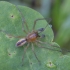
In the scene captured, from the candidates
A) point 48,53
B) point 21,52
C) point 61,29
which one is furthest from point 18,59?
point 61,29

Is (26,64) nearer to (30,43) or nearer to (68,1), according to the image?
(30,43)

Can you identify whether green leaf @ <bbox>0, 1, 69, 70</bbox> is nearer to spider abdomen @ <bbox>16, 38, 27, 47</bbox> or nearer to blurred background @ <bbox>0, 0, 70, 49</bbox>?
spider abdomen @ <bbox>16, 38, 27, 47</bbox>

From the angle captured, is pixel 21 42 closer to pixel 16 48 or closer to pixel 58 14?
pixel 16 48

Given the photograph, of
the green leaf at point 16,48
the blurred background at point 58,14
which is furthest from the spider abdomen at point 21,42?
the blurred background at point 58,14

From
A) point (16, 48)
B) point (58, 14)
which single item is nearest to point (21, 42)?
point (16, 48)

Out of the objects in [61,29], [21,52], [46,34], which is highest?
[46,34]
